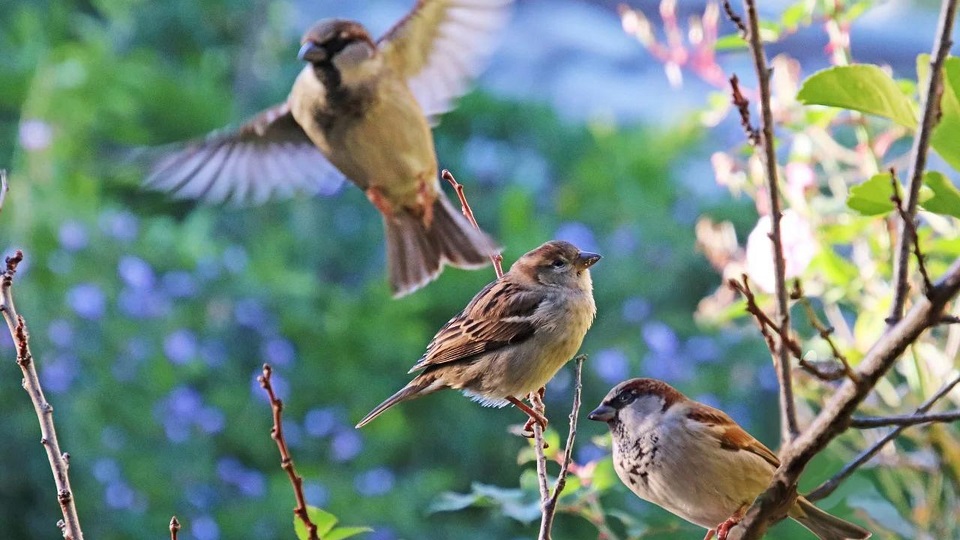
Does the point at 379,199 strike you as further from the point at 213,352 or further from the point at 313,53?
the point at 213,352

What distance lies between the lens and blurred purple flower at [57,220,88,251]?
2734 mm

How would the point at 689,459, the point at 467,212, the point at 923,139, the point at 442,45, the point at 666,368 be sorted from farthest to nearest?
the point at 666,368
the point at 442,45
the point at 689,459
the point at 467,212
the point at 923,139

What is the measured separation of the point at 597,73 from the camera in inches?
159

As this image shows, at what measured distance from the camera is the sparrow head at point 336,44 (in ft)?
4.33

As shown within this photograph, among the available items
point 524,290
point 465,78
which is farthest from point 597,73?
point 524,290

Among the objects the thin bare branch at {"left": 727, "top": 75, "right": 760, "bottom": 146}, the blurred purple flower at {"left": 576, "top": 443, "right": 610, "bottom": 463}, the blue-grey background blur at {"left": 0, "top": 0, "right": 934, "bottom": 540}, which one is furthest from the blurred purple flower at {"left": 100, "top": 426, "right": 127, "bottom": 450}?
the thin bare branch at {"left": 727, "top": 75, "right": 760, "bottom": 146}

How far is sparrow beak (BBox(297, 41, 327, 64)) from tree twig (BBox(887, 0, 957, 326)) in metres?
0.87

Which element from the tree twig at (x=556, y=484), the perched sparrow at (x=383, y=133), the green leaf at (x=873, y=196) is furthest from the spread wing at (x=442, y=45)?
the green leaf at (x=873, y=196)

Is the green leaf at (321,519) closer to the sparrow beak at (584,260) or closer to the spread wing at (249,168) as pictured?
the sparrow beak at (584,260)

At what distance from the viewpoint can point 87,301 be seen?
8.86 feet

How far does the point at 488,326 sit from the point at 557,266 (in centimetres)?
12

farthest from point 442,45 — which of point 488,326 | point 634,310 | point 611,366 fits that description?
point 634,310

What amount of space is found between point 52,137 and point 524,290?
2.09m

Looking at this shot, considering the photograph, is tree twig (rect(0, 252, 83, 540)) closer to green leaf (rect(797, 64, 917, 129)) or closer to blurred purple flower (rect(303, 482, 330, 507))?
green leaf (rect(797, 64, 917, 129))
